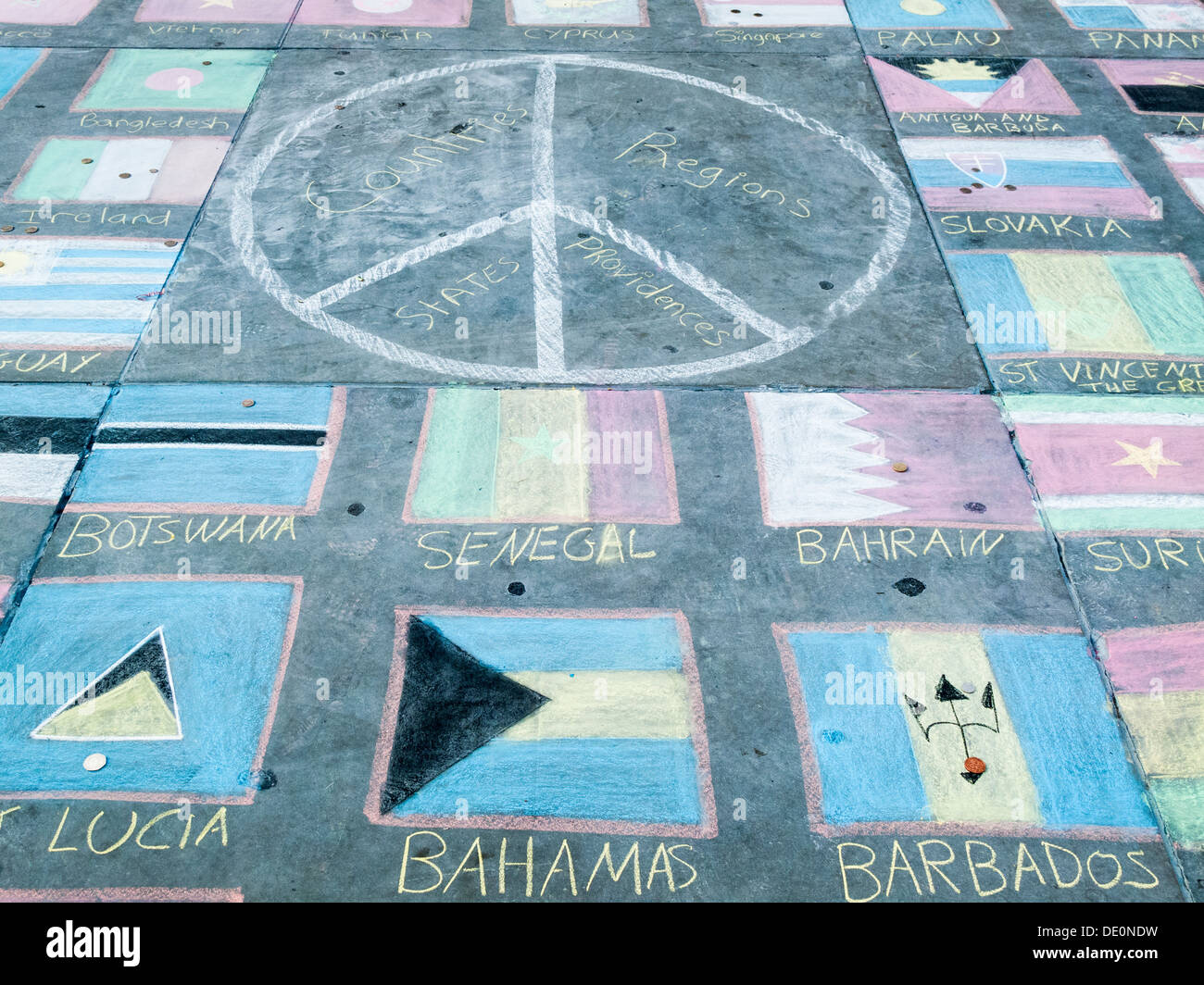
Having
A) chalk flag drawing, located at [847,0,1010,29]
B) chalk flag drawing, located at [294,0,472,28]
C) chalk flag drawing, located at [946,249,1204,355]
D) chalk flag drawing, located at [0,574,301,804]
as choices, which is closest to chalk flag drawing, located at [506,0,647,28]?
chalk flag drawing, located at [294,0,472,28]

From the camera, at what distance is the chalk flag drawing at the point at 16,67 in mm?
9656

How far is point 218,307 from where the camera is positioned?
7.42 m

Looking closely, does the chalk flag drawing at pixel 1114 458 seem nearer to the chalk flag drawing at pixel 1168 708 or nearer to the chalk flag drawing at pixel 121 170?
the chalk flag drawing at pixel 1168 708

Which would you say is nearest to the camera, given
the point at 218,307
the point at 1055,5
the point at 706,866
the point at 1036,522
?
the point at 706,866

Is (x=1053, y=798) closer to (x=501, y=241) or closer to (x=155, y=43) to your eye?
(x=501, y=241)

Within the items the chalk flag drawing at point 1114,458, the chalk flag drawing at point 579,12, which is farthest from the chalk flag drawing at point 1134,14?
the chalk flag drawing at point 1114,458

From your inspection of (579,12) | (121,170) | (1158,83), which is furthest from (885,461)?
(579,12)

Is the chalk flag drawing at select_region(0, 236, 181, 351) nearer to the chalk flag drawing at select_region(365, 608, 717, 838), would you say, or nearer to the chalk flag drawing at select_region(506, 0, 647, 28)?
the chalk flag drawing at select_region(365, 608, 717, 838)

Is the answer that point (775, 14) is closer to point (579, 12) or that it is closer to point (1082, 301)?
point (579, 12)

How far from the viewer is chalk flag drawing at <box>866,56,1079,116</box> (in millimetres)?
9680

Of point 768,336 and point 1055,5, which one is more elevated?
point 1055,5
